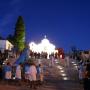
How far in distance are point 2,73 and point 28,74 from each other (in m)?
4.91

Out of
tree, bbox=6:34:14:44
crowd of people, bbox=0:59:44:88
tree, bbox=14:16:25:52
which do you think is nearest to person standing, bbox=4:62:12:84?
crowd of people, bbox=0:59:44:88

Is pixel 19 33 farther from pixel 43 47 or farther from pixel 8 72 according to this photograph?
pixel 8 72

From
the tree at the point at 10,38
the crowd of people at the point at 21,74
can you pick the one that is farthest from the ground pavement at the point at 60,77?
the tree at the point at 10,38

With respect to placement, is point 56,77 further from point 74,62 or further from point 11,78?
point 74,62

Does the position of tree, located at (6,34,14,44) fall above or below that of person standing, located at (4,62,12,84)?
above

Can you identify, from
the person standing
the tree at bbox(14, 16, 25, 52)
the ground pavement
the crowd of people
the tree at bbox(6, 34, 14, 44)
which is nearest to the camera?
the crowd of people

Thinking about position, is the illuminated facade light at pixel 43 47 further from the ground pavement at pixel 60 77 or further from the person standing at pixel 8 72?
the person standing at pixel 8 72

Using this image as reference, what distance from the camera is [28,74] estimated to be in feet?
93.7

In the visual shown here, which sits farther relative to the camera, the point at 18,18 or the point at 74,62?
the point at 18,18

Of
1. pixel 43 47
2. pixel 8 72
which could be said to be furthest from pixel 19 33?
pixel 8 72

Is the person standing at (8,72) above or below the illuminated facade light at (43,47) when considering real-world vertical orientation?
below

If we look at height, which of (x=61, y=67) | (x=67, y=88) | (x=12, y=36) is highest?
(x=12, y=36)

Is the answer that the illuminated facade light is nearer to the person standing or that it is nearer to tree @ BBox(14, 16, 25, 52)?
tree @ BBox(14, 16, 25, 52)

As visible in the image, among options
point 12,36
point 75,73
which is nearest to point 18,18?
point 12,36
